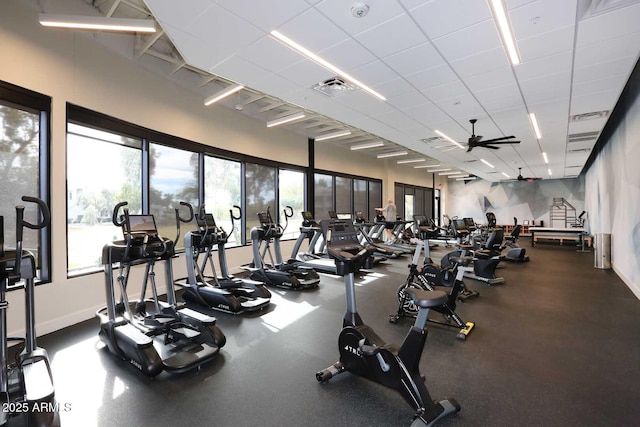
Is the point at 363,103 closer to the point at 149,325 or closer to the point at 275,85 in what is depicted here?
the point at 275,85

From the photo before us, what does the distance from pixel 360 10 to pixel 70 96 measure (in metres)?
3.84

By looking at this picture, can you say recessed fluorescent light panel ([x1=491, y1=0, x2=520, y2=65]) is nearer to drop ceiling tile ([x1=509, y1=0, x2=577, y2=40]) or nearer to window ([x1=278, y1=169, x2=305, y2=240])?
drop ceiling tile ([x1=509, y1=0, x2=577, y2=40])

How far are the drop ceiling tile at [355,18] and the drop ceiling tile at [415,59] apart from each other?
0.73 m

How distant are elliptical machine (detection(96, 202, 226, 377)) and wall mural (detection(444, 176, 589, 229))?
19.3 meters

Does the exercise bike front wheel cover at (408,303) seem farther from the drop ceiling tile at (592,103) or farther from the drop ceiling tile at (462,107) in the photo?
the drop ceiling tile at (592,103)

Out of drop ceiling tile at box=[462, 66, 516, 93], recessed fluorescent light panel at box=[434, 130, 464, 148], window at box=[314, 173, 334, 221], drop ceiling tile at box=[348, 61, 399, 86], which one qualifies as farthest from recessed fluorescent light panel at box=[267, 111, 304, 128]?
drop ceiling tile at box=[462, 66, 516, 93]

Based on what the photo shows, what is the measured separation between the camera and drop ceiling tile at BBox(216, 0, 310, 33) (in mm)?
2799

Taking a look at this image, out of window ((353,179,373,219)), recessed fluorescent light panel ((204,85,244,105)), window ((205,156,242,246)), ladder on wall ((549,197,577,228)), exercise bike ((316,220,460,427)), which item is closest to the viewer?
exercise bike ((316,220,460,427))

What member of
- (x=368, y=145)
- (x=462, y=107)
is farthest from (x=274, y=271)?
(x=368, y=145)

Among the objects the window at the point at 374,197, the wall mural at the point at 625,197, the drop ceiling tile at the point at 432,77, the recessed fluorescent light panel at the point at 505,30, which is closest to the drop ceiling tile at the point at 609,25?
the recessed fluorescent light panel at the point at 505,30

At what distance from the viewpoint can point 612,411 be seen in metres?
2.13

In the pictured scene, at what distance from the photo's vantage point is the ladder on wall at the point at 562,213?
53.2 ft

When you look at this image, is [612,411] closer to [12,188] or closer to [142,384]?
[142,384]

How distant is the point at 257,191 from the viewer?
305 inches
